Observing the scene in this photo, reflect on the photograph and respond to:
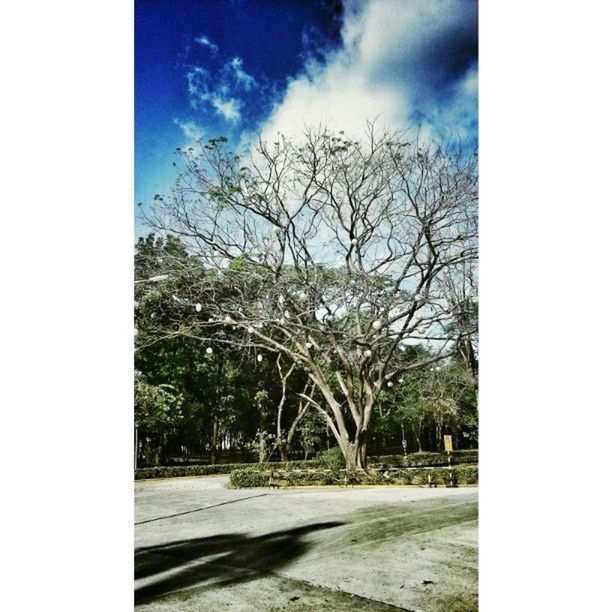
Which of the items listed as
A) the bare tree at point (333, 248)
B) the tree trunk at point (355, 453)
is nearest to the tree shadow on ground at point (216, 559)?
the tree trunk at point (355, 453)

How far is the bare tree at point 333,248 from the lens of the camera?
3.53 m

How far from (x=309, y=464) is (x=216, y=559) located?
0.71m

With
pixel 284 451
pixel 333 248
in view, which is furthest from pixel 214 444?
pixel 333 248

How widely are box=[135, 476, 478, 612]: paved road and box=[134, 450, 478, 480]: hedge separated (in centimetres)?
5

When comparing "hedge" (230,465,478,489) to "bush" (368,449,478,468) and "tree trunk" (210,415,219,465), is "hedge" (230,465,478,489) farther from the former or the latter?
"tree trunk" (210,415,219,465)

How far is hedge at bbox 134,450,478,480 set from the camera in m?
3.46

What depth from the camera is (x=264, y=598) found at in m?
3.14

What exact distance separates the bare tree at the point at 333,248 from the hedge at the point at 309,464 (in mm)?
153

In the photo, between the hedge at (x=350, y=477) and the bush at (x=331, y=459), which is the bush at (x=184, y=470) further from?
the bush at (x=331, y=459)

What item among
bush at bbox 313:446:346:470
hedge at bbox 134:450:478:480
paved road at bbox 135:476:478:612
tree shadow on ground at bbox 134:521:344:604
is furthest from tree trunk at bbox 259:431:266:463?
tree shadow on ground at bbox 134:521:344:604

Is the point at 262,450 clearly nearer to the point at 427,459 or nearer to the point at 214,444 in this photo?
the point at 214,444
